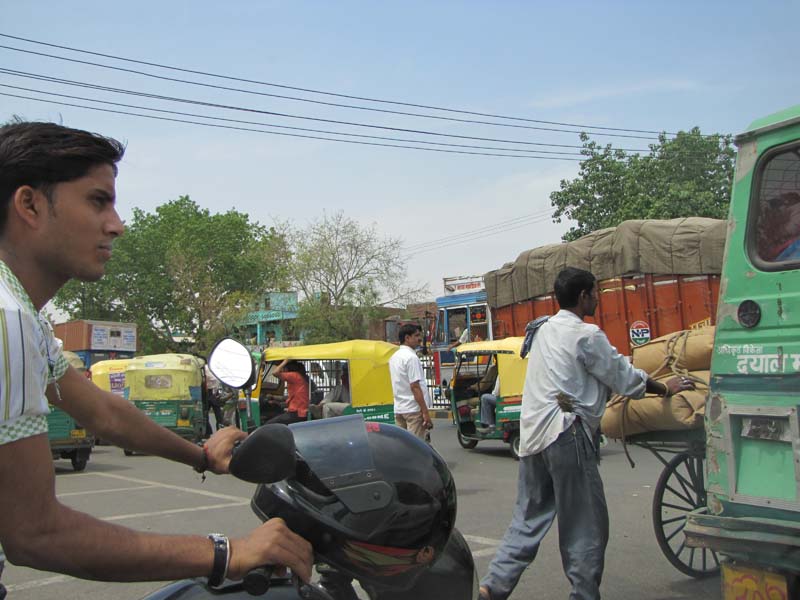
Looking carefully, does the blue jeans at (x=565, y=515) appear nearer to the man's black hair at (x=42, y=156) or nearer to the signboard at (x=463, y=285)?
the man's black hair at (x=42, y=156)

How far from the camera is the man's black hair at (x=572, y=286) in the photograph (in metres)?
4.47

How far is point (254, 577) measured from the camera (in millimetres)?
1654

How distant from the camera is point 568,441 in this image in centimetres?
414

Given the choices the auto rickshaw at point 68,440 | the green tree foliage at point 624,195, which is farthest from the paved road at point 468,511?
the green tree foliage at point 624,195

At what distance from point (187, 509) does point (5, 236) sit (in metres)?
7.50

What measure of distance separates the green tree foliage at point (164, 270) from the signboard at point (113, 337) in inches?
289

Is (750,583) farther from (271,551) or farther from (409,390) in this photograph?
(409,390)

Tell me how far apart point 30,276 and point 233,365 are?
178 centimetres

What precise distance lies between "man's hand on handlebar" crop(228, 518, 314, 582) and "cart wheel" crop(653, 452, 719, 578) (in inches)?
158

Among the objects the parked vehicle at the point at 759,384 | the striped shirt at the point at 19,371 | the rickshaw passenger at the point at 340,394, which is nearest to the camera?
the striped shirt at the point at 19,371

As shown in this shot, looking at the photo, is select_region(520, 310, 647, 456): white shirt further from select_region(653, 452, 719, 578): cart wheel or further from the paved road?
the paved road

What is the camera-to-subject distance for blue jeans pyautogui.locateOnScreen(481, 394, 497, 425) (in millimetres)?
12211

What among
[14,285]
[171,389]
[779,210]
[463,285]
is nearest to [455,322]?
[463,285]

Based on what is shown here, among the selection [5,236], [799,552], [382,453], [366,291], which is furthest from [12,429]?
[366,291]
